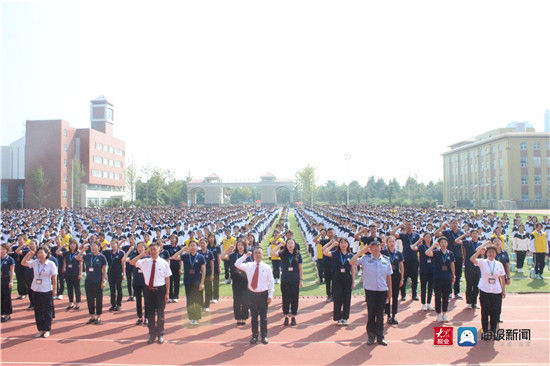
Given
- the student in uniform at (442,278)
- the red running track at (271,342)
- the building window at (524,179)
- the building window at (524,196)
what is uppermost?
the building window at (524,179)

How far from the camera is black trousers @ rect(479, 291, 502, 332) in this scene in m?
7.10

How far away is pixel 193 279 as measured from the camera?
8.46 metres

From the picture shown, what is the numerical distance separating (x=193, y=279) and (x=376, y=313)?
12.3 feet

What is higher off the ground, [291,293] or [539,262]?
[291,293]

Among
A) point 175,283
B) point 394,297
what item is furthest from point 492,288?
point 175,283

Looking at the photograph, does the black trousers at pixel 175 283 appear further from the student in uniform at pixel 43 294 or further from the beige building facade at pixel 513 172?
the beige building facade at pixel 513 172

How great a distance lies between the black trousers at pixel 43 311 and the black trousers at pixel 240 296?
359cm

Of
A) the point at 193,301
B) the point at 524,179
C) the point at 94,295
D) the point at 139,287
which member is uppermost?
the point at 524,179

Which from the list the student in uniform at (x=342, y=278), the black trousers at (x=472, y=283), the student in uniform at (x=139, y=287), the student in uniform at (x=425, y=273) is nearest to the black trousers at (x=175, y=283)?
the student in uniform at (x=139, y=287)

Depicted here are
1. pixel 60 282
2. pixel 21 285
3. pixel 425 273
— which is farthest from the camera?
pixel 21 285

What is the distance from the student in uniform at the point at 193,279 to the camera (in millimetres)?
8414

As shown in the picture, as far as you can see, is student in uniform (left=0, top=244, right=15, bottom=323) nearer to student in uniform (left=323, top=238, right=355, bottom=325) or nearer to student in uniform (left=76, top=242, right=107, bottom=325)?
student in uniform (left=76, top=242, right=107, bottom=325)

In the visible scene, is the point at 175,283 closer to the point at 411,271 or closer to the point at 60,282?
the point at 60,282

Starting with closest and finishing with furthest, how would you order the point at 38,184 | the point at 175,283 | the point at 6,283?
the point at 6,283, the point at 175,283, the point at 38,184
